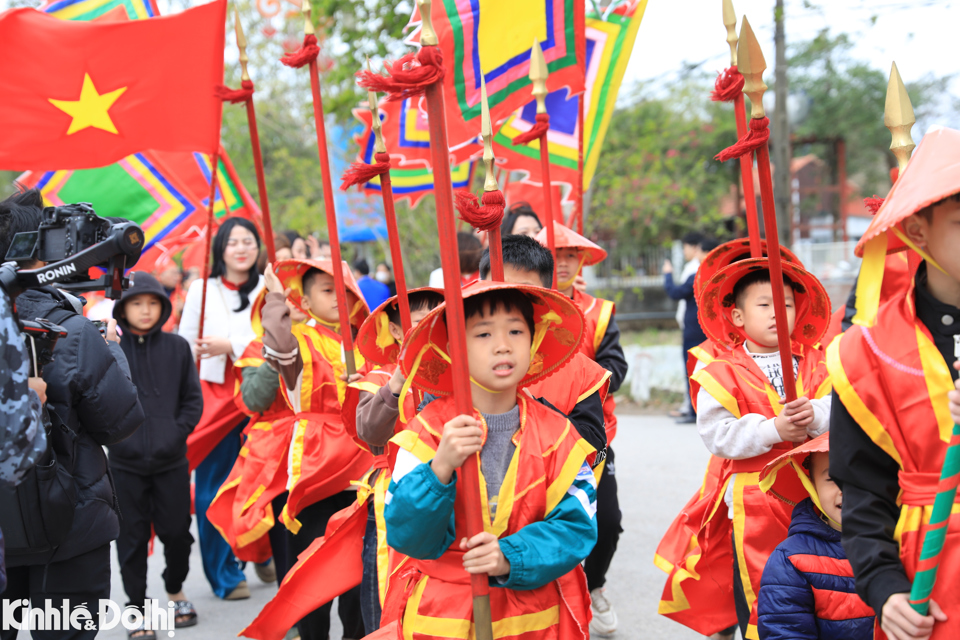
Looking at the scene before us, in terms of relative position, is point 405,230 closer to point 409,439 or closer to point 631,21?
point 631,21

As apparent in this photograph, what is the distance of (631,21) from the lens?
5.07 metres

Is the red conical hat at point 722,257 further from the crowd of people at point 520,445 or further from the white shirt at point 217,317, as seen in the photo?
the white shirt at point 217,317

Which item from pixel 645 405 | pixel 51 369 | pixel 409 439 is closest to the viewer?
pixel 409 439

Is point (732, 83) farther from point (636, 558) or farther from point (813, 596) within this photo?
point (636, 558)

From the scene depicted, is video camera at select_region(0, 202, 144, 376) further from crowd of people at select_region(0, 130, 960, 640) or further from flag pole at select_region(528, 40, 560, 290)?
flag pole at select_region(528, 40, 560, 290)

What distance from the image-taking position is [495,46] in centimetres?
420

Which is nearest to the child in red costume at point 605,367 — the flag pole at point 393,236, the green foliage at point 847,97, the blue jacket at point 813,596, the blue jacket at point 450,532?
the flag pole at point 393,236

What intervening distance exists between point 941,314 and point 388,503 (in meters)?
1.35

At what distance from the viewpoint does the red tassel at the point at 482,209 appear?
7.45 ft

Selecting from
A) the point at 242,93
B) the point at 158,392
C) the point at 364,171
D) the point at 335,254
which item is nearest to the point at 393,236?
the point at 364,171

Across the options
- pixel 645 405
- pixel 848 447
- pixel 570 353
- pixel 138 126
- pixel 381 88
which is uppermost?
pixel 138 126

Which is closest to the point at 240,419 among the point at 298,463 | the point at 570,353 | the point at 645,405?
the point at 298,463

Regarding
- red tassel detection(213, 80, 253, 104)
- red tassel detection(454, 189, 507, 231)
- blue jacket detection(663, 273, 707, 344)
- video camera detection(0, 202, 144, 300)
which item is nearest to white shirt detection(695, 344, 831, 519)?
red tassel detection(454, 189, 507, 231)

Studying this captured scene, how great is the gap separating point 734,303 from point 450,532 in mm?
1628
